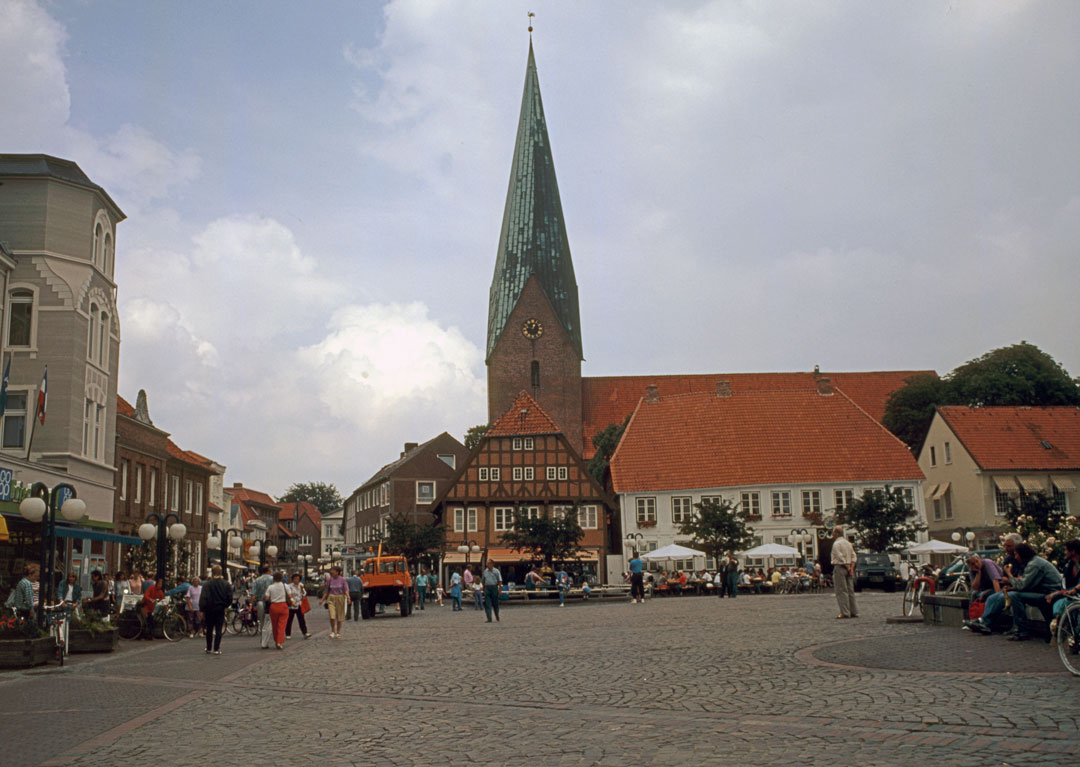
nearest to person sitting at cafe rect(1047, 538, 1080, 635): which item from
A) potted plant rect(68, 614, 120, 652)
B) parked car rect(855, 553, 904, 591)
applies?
potted plant rect(68, 614, 120, 652)

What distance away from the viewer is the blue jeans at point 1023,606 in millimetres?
13427

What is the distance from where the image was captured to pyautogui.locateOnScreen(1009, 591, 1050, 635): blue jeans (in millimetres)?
13427

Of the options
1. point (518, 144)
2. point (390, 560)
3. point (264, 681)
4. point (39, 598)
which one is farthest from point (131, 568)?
point (518, 144)

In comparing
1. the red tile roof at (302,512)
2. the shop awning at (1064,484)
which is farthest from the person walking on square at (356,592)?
the red tile roof at (302,512)

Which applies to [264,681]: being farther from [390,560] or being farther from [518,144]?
[518,144]

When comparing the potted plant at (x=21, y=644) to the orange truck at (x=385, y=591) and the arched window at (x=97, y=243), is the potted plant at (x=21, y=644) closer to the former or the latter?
the orange truck at (x=385, y=591)

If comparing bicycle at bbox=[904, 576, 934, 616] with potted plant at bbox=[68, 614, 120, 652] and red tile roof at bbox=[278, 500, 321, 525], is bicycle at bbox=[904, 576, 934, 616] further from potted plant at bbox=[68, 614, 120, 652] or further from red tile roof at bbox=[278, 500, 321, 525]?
red tile roof at bbox=[278, 500, 321, 525]

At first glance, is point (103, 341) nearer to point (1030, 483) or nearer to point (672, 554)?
point (672, 554)

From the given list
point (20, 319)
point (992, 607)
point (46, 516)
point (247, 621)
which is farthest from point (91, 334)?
point (992, 607)

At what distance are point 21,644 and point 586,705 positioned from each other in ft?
33.0

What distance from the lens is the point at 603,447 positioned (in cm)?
7612

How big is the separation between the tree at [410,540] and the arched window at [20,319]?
26.3 meters

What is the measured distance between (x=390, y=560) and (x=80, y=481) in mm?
10561

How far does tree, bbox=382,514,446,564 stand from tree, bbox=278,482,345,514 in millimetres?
115763
